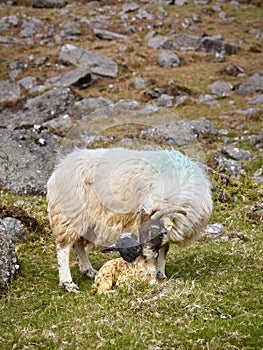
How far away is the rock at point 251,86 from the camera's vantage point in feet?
100

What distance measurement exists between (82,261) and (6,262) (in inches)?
53.6

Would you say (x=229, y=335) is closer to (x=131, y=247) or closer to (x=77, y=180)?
(x=131, y=247)

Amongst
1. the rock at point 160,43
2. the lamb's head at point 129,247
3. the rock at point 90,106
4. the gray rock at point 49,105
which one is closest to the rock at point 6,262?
the lamb's head at point 129,247

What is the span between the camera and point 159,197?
8.42 m

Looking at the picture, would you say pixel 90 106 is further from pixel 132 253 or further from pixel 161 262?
pixel 132 253

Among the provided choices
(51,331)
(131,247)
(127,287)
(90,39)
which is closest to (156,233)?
(131,247)

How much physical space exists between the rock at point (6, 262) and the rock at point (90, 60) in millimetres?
27102

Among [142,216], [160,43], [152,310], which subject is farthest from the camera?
[160,43]

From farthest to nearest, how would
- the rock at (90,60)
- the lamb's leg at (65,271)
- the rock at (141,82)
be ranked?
the rock at (90,60) < the rock at (141,82) < the lamb's leg at (65,271)

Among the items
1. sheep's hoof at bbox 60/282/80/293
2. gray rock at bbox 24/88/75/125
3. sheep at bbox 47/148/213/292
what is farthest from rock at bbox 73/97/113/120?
sheep's hoof at bbox 60/282/80/293

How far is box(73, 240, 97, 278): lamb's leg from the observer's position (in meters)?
9.44

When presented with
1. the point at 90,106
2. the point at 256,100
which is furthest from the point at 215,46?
the point at 90,106

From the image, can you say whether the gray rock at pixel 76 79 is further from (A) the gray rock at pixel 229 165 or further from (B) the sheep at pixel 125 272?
(B) the sheep at pixel 125 272

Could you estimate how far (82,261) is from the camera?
9477mm
